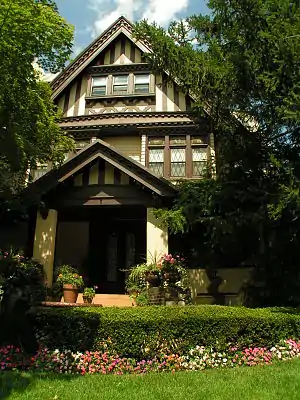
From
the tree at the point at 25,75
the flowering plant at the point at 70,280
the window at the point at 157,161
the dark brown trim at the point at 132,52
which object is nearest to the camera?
the tree at the point at 25,75

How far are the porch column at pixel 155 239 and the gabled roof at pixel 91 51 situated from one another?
8.05m

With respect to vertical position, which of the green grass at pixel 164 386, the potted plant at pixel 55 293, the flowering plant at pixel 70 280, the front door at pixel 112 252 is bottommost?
the green grass at pixel 164 386

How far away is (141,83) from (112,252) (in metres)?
7.18

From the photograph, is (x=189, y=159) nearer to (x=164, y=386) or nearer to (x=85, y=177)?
(x=85, y=177)

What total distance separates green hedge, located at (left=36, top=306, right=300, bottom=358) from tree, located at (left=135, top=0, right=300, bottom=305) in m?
2.72

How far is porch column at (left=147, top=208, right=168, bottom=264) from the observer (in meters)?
12.7

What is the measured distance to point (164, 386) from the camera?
5918 millimetres

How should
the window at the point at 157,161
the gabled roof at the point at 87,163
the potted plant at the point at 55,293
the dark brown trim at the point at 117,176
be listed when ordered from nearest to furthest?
the potted plant at the point at 55,293
the gabled roof at the point at 87,163
the dark brown trim at the point at 117,176
the window at the point at 157,161

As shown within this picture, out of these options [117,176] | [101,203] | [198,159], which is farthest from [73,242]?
[198,159]

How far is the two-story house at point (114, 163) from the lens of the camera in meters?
13.2

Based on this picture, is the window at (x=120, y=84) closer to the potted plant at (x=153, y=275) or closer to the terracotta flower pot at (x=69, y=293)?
the potted plant at (x=153, y=275)

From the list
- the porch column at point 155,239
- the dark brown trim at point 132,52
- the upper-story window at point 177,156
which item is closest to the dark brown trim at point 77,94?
the dark brown trim at point 132,52

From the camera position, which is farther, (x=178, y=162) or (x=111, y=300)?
(x=178, y=162)

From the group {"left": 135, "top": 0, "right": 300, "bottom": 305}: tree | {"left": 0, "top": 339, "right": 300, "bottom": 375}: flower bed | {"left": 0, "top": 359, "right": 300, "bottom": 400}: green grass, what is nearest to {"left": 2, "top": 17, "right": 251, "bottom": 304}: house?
{"left": 135, "top": 0, "right": 300, "bottom": 305}: tree
